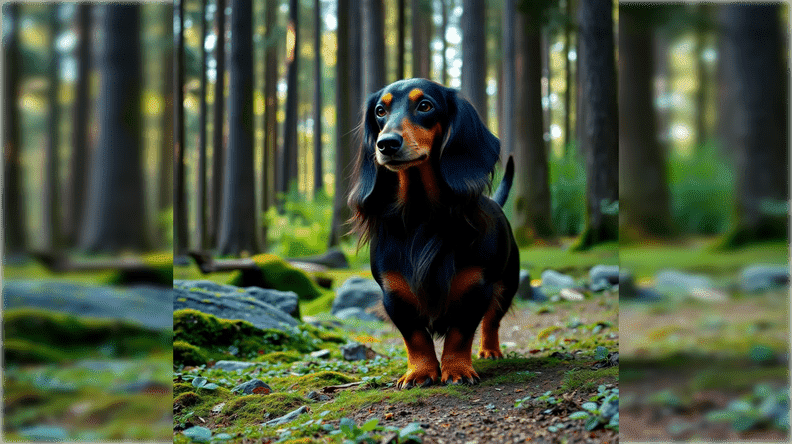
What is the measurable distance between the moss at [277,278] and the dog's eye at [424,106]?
397cm

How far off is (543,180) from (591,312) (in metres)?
5.07

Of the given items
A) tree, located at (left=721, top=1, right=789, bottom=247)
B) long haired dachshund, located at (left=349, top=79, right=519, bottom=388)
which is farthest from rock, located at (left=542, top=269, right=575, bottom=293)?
tree, located at (left=721, top=1, right=789, bottom=247)

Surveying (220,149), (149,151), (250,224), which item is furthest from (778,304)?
(220,149)

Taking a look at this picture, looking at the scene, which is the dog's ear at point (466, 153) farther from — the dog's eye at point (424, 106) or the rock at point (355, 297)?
the rock at point (355, 297)

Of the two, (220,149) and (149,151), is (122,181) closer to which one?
(149,151)

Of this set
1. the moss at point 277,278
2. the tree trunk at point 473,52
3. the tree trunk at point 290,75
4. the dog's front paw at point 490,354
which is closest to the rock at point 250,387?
the dog's front paw at point 490,354

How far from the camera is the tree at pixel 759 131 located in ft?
5.08

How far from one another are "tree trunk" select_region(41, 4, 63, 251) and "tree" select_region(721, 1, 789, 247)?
1754mm

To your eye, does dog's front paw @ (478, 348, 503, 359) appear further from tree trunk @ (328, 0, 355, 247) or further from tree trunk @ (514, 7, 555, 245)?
tree trunk @ (328, 0, 355, 247)

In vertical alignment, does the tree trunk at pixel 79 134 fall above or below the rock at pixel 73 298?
above

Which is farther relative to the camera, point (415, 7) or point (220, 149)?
point (415, 7)

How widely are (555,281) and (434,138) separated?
18.4ft

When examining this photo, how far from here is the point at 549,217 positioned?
1123cm

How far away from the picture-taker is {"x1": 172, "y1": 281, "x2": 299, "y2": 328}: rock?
15.6ft
